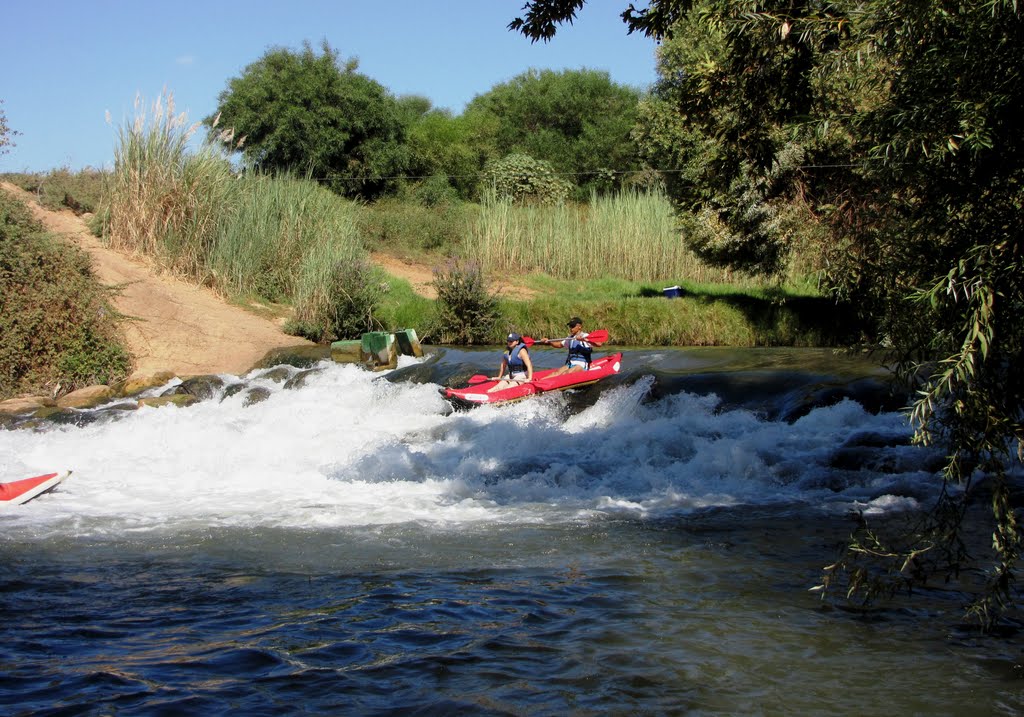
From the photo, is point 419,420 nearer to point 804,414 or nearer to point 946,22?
point 804,414

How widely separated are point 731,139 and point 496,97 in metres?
42.0

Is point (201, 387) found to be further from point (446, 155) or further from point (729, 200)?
point (446, 155)

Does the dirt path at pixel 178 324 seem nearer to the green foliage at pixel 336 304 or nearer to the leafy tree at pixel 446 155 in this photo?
the green foliage at pixel 336 304

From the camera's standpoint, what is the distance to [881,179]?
4262 mm

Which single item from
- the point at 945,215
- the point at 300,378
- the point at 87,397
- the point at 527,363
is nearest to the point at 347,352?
the point at 300,378

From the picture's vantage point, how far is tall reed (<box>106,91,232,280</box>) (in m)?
20.4

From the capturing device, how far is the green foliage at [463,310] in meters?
19.3

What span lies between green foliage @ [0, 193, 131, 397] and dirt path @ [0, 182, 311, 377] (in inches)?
23.4

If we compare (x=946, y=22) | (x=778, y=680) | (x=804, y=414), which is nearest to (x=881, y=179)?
(x=946, y=22)

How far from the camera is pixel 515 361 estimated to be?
13328 millimetres

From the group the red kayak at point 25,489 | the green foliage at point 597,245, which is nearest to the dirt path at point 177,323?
the green foliage at point 597,245

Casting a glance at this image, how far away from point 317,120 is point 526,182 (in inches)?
252

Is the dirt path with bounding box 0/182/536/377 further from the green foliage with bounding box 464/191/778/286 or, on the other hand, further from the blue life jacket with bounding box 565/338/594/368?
the green foliage with bounding box 464/191/778/286

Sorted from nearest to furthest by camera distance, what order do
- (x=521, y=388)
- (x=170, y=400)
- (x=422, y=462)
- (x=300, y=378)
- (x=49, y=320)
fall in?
→ (x=422, y=462), (x=521, y=388), (x=170, y=400), (x=300, y=378), (x=49, y=320)
